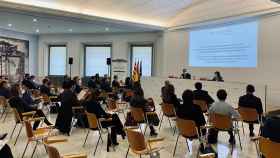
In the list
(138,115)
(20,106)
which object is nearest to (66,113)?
(20,106)

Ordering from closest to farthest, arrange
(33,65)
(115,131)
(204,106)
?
1. (115,131)
2. (204,106)
3. (33,65)

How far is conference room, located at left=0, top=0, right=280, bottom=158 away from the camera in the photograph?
18.1 feet

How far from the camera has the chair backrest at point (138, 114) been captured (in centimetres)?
669

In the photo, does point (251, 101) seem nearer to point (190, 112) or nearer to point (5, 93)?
point (190, 112)

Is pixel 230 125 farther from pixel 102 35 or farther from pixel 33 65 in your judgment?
pixel 33 65

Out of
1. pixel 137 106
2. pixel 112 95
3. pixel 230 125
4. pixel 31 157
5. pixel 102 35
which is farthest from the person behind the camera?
pixel 102 35

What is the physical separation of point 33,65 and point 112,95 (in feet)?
38.4

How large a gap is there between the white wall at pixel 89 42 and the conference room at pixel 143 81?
67 millimetres

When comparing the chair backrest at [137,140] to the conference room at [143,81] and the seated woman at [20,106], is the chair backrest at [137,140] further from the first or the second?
the seated woman at [20,106]

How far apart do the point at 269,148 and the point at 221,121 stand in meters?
1.95

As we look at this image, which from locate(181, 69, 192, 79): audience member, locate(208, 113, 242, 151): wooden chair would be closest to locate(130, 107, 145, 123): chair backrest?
locate(208, 113, 242, 151): wooden chair

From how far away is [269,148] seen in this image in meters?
3.70

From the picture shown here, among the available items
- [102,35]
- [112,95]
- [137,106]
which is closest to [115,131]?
[137,106]

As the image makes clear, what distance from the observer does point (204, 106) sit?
7516 mm
